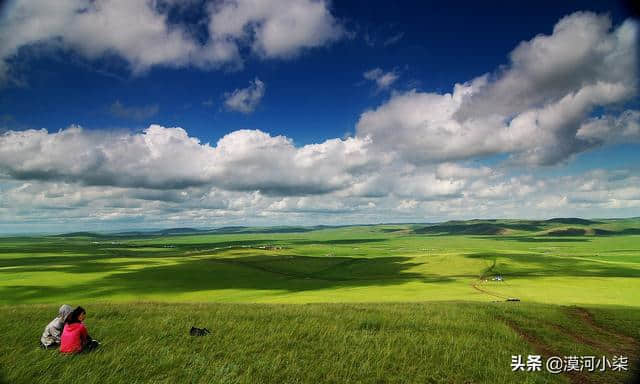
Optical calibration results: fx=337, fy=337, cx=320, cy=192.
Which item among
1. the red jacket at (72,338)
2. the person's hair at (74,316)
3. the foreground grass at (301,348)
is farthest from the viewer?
the person's hair at (74,316)

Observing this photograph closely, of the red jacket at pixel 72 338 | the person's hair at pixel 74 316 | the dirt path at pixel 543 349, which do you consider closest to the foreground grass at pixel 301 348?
the dirt path at pixel 543 349

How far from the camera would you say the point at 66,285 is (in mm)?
78812

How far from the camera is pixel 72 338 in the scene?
429 inches

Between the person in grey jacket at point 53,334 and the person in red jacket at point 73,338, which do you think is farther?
Answer: the person in grey jacket at point 53,334

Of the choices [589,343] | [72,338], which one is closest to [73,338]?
[72,338]

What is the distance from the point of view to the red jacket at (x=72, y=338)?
35.4 ft

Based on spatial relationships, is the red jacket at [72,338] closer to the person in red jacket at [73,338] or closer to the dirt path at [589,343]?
the person in red jacket at [73,338]

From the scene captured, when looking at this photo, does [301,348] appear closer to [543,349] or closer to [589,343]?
Result: [543,349]

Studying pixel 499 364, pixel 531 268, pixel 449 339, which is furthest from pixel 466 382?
pixel 531 268

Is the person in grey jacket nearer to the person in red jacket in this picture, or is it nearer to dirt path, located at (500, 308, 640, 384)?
the person in red jacket

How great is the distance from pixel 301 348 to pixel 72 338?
→ 760cm

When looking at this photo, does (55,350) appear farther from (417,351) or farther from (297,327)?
(417,351)

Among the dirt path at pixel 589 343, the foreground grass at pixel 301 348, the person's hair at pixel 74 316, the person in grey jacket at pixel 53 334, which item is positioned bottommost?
the dirt path at pixel 589 343

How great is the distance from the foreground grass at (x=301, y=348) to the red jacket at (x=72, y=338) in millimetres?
417
